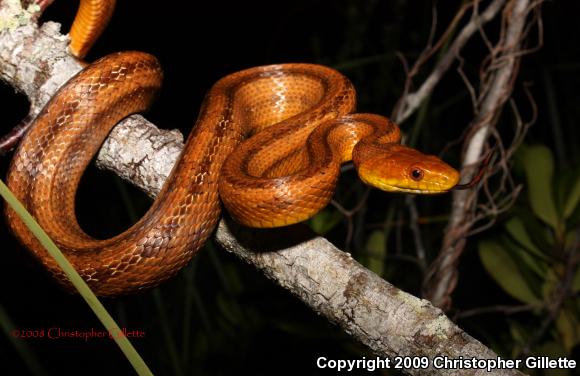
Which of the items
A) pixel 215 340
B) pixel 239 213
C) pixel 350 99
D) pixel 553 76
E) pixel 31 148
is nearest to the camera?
pixel 239 213

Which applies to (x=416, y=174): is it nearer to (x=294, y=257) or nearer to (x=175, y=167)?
(x=294, y=257)

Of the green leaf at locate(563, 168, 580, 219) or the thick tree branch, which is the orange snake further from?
the green leaf at locate(563, 168, 580, 219)

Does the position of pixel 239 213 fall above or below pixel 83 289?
below

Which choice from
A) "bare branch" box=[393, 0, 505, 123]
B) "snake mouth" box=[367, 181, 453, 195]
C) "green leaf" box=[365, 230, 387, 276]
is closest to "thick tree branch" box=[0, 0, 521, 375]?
"snake mouth" box=[367, 181, 453, 195]

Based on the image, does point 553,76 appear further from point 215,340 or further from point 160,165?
point 160,165

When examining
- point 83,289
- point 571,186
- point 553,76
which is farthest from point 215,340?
point 553,76

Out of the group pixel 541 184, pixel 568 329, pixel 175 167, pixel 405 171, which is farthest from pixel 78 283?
pixel 568 329

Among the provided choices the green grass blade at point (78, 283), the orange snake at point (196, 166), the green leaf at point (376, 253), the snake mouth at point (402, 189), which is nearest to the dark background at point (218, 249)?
the green leaf at point (376, 253)

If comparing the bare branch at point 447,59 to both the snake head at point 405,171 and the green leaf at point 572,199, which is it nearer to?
the snake head at point 405,171
